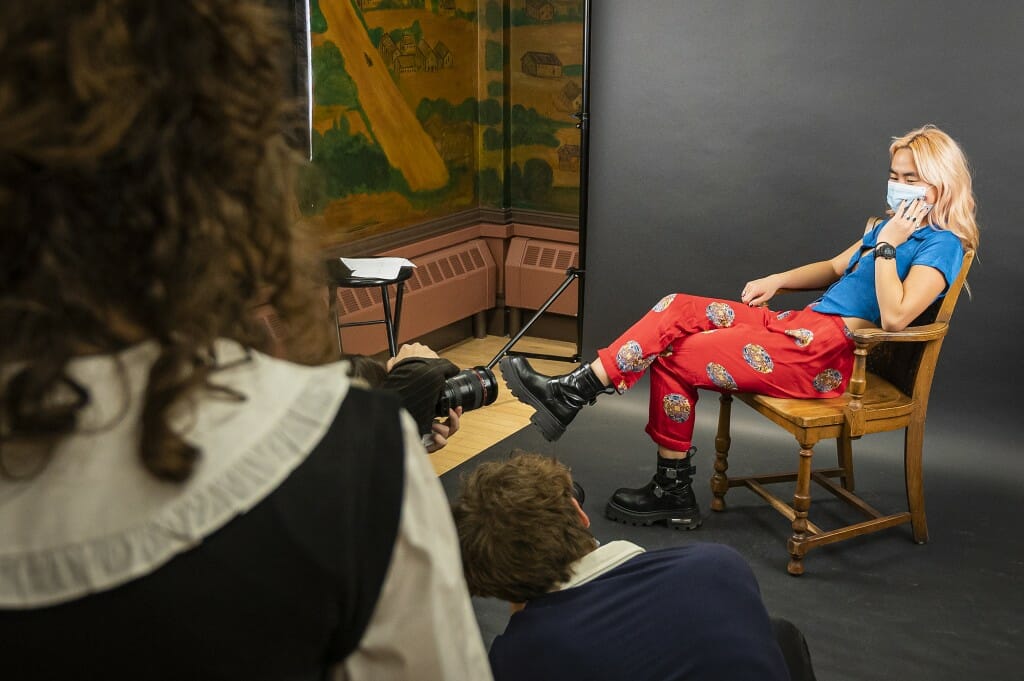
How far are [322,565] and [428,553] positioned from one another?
73 mm

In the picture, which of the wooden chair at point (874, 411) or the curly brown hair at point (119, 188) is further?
the wooden chair at point (874, 411)

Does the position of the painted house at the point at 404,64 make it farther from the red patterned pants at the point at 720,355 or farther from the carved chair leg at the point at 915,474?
the carved chair leg at the point at 915,474

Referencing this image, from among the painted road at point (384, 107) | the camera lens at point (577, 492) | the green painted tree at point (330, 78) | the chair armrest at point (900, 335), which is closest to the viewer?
the camera lens at point (577, 492)

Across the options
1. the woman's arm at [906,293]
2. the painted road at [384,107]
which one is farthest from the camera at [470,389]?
the painted road at [384,107]

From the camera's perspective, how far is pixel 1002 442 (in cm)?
389

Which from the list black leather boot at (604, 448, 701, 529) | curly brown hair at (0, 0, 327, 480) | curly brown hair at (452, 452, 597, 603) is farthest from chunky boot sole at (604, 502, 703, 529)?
curly brown hair at (0, 0, 327, 480)

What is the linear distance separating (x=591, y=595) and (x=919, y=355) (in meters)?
1.99

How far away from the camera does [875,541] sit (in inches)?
135

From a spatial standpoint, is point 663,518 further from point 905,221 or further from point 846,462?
point 905,221

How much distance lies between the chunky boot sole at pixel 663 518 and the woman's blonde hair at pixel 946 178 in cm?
118

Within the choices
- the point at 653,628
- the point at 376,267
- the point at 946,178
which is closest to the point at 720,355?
the point at 946,178

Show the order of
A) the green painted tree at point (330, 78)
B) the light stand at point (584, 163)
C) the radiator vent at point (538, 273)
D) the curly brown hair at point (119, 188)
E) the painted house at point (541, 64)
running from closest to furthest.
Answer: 1. the curly brown hair at point (119, 188)
2. the light stand at point (584, 163)
3. the green painted tree at point (330, 78)
4. the painted house at point (541, 64)
5. the radiator vent at point (538, 273)

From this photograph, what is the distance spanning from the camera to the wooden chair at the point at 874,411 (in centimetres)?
316

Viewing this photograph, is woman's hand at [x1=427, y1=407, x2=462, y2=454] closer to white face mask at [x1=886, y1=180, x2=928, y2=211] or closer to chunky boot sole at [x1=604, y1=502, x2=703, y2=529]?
chunky boot sole at [x1=604, y1=502, x2=703, y2=529]
